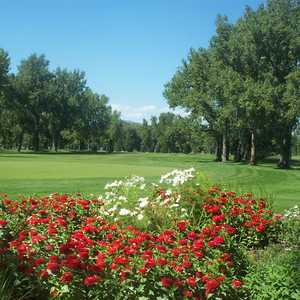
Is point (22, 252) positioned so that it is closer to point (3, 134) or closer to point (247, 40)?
point (247, 40)

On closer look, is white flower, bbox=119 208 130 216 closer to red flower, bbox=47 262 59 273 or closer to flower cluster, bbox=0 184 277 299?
flower cluster, bbox=0 184 277 299

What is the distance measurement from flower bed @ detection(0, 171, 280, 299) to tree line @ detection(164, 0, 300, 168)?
1480 inches

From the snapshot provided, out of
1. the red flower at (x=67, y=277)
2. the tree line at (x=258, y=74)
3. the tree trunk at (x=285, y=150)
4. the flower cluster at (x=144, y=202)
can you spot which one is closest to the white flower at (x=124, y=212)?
the flower cluster at (x=144, y=202)

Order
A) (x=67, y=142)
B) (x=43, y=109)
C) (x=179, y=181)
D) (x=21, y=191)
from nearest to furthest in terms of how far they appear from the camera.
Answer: (x=179, y=181) → (x=21, y=191) → (x=43, y=109) → (x=67, y=142)

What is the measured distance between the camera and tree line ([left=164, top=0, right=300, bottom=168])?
46.6m

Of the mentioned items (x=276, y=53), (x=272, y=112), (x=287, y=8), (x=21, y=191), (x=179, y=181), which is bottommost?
(x=21, y=191)

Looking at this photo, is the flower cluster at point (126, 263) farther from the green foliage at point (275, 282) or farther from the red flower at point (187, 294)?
the green foliage at point (275, 282)

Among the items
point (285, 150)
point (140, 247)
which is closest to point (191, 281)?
point (140, 247)

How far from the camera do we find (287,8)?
163 ft

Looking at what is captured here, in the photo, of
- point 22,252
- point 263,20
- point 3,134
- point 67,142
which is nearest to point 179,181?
point 22,252

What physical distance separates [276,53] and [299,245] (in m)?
44.0

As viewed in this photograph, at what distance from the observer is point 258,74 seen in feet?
165

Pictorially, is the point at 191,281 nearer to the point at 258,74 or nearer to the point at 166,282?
the point at 166,282

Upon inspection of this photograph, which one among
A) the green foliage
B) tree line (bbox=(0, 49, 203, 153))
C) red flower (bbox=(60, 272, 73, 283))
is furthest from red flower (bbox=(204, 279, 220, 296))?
tree line (bbox=(0, 49, 203, 153))
